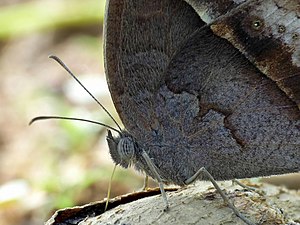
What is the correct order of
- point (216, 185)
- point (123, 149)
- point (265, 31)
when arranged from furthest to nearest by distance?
1. point (123, 149)
2. point (265, 31)
3. point (216, 185)

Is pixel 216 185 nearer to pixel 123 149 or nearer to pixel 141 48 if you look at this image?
pixel 123 149

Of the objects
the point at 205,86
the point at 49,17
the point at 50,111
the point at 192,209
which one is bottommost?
the point at 192,209

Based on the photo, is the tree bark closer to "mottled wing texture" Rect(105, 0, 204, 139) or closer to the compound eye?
the compound eye

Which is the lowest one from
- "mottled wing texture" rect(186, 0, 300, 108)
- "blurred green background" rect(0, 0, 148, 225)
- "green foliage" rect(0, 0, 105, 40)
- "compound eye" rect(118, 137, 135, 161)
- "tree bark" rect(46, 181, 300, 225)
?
"tree bark" rect(46, 181, 300, 225)

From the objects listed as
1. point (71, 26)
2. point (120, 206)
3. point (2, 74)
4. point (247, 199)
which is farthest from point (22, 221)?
point (71, 26)

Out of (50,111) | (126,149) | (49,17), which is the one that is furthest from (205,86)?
(49,17)

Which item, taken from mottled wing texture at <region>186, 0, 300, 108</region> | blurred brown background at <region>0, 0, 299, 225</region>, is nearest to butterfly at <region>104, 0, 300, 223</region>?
mottled wing texture at <region>186, 0, 300, 108</region>

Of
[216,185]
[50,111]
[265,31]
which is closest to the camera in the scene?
[216,185]
